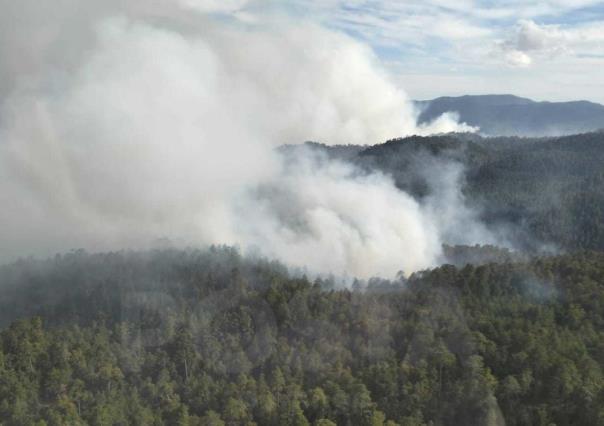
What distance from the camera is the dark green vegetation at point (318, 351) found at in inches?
2148

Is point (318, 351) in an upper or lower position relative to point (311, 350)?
lower

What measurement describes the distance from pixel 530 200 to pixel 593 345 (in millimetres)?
146006

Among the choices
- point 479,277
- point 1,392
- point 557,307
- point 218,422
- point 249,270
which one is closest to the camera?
point 218,422

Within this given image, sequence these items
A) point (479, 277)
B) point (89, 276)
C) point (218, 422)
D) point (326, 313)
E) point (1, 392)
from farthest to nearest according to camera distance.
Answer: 1. point (89, 276)
2. point (479, 277)
3. point (326, 313)
4. point (1, 392)
5. point (218, 422)

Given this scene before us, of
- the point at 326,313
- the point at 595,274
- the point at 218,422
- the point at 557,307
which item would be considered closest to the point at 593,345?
the point at 557,307

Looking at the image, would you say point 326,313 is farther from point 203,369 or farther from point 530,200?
point 530,200

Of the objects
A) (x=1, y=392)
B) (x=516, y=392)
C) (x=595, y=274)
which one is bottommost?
(x=1, y=392)

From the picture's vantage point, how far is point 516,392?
54.4m

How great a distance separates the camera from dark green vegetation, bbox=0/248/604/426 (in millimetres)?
54562

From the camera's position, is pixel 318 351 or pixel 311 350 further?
pixel 318 351

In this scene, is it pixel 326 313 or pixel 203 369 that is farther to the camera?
pixel 326 313

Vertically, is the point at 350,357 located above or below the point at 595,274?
below

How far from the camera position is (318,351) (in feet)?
227

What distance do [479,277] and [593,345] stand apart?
25.6 metres
